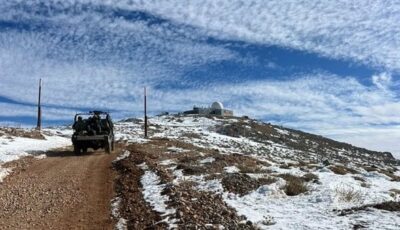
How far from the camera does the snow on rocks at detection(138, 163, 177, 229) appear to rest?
434 inches

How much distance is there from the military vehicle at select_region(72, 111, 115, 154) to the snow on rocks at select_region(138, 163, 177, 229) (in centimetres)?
1154

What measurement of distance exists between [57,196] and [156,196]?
3.18m

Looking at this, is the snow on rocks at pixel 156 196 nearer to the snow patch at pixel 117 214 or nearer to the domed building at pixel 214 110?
the snow patch at pixel 117 214

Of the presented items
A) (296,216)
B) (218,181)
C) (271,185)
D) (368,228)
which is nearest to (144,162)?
(218,181)

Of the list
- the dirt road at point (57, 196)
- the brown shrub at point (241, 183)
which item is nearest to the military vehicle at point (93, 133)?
the dirt road at point (57, 196)

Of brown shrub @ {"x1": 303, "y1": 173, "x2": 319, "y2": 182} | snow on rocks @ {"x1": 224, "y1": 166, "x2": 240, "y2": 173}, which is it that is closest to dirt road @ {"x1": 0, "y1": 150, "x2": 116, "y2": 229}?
snow on rocks @ {"x1": 224, "y1": 166, "x2": 240, "y2": 173}

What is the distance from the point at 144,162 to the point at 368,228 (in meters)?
14.0

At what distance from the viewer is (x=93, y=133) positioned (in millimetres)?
29828

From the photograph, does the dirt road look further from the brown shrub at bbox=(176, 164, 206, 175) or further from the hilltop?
the brown shrub at bbox=(176, 164, 206, 175)

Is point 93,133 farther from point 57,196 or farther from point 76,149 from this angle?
point 57,196

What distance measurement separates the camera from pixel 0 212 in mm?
12102

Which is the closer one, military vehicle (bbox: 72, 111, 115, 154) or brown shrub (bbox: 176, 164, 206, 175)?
brown shrub (bbox: 176, 164, 206, 175)

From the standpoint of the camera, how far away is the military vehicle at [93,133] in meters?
29.2

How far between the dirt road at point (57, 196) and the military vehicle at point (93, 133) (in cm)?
751
